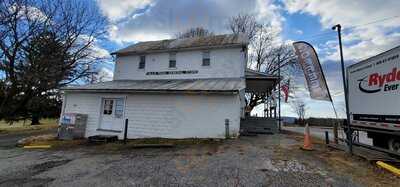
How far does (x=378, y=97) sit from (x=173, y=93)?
27.8 feet

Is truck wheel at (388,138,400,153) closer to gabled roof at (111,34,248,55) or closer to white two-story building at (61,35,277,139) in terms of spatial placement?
white two-story building at (61,35,277,139)

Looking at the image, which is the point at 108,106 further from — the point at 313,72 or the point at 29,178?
the point at 313,72

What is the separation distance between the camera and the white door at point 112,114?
1238cm

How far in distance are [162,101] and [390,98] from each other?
936 centimetres

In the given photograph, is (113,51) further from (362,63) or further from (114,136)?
(362,63)

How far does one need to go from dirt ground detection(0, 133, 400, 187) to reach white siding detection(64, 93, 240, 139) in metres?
2.22

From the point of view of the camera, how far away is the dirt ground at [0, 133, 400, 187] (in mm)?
4898

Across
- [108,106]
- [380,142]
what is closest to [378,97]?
[380,142]

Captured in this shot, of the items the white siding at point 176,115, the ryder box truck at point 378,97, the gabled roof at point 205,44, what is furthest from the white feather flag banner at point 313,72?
the gabled roof at point 205,44

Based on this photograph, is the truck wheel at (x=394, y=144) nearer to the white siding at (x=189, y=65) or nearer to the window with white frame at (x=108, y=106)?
the white siding at (x=189, y=65)

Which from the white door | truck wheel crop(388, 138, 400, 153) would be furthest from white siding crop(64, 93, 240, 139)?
truck wheel crop(388, 138, 400, 153)

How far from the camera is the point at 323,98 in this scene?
7898 millimetres

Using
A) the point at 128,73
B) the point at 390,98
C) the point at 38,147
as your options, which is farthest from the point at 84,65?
the point at 390,98

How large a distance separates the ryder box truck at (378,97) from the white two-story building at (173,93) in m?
4.67
